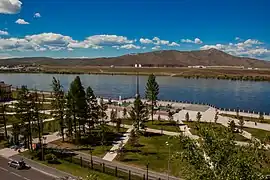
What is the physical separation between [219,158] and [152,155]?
2546 cm

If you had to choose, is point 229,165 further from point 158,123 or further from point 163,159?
point 158,123

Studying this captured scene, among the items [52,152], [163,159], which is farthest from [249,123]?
[52,152]

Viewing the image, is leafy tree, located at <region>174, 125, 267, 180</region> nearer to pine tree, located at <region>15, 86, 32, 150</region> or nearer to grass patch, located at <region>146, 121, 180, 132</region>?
pine tree, located at <region>15, 86, 32, 150</region>

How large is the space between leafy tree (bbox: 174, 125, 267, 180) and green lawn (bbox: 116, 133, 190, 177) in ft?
55.2

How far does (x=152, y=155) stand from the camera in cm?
3791

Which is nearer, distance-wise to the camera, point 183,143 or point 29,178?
point 183,143

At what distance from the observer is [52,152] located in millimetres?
39562

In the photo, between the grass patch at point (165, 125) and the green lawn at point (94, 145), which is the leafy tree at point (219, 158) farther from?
the grass patch at point (165, 125)

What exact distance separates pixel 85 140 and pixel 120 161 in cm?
1145

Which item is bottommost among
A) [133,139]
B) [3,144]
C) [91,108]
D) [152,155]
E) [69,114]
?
[152,155]

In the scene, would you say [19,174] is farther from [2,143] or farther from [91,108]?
[91,108]

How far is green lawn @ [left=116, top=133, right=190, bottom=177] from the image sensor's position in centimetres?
3334

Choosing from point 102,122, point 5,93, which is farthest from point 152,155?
point 5,93

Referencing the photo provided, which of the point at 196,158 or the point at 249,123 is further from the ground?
the point at 196,158
